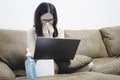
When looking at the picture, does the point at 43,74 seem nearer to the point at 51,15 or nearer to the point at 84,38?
the point at 51,15

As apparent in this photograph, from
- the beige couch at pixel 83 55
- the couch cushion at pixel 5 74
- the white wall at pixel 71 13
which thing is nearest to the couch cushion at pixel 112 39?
the beige couch at pixel 83 55

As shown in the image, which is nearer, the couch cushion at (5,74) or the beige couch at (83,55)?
the beige couch at (83,55)

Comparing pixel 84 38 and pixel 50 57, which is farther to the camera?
pixel 84 38

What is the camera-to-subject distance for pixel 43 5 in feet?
6.59

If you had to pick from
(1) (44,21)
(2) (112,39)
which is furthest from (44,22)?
(2) (112,39)

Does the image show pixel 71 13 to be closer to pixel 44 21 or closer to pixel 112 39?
pixel 112 39

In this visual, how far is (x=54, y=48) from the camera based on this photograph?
1719 mm

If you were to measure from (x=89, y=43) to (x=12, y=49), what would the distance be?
0.93 m

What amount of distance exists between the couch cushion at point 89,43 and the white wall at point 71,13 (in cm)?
20

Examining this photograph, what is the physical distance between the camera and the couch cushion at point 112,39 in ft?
9.39

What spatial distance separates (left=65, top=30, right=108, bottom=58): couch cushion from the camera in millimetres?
2715

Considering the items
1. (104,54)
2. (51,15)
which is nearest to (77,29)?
(104,54)

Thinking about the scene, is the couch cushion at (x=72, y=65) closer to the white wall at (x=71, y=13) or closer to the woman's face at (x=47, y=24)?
the woman's face at (x=47, y=24)

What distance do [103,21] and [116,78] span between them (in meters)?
1.92
